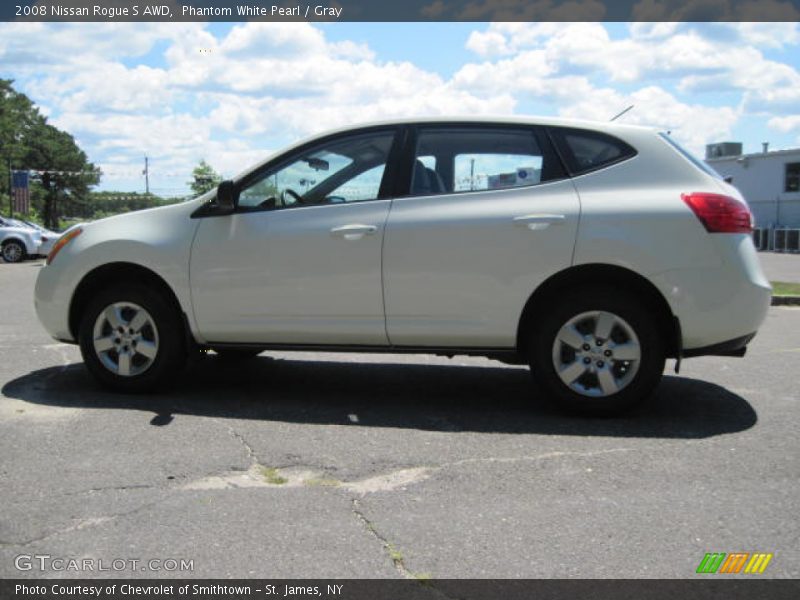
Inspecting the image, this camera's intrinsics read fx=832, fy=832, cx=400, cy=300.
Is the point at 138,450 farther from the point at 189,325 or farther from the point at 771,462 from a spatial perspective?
the point at 771,462

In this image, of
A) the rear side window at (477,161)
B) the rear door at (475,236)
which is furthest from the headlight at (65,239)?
the rear side window at (477,161)

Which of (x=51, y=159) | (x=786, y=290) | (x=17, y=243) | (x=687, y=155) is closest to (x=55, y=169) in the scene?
(x=51, y=159)

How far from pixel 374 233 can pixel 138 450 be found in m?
1.90

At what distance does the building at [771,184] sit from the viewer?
3572 cm

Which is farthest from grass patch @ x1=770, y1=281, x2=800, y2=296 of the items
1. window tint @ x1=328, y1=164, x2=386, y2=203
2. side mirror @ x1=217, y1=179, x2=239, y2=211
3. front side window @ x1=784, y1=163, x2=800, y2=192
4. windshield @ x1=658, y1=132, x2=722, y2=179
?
front side window @ x1=784, y1=163, x2=800, y2=192

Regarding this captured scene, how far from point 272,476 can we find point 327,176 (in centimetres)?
220

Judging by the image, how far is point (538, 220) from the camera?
4988 mm

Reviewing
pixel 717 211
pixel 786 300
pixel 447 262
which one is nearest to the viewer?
pixel 717 211

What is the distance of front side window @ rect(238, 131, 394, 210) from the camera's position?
5402 millimetres

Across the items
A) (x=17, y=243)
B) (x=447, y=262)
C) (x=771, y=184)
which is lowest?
(x=17, y=243)

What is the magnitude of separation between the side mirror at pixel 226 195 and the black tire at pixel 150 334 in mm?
757

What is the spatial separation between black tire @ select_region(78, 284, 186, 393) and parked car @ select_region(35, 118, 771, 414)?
13mm

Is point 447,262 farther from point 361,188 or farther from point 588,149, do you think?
point 588,149

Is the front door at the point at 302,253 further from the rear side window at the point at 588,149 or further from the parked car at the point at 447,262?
the rear side window at the point at 588,149
